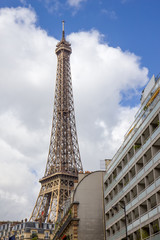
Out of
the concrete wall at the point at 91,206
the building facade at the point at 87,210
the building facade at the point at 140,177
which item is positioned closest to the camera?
the building facade at the point at 140,177

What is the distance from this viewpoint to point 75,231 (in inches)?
2221

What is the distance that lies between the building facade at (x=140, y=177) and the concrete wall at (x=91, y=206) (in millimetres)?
5740

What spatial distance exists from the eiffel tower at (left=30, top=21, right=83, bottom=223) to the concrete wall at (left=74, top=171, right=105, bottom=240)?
189 ft

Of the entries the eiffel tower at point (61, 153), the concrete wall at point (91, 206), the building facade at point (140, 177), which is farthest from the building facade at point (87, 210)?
the eiffel tower at point (61, 153)

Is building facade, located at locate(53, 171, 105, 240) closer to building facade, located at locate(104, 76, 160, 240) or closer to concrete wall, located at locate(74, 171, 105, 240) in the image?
concrete wall, located at locate(74, 171, 105, 240)

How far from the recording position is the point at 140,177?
40031 mm

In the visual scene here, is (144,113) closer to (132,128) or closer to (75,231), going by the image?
(132,128)

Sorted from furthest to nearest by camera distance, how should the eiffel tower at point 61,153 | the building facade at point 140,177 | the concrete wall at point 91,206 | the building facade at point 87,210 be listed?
1. the eiffel tower at point 61,153
2. the concrete wall at point 91,206
3. the building facade at point 87,210
4. the building facade at point 140,177

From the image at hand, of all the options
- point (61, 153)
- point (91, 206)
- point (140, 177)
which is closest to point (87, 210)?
point (91, 206)

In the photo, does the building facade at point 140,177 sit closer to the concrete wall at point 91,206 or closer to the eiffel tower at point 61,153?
the concrete wall at point 91,206

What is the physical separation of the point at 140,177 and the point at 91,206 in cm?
2066

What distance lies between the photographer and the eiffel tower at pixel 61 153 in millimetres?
122000

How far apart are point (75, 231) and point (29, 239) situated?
78688 mm

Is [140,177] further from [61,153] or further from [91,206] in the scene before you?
[61,153]
